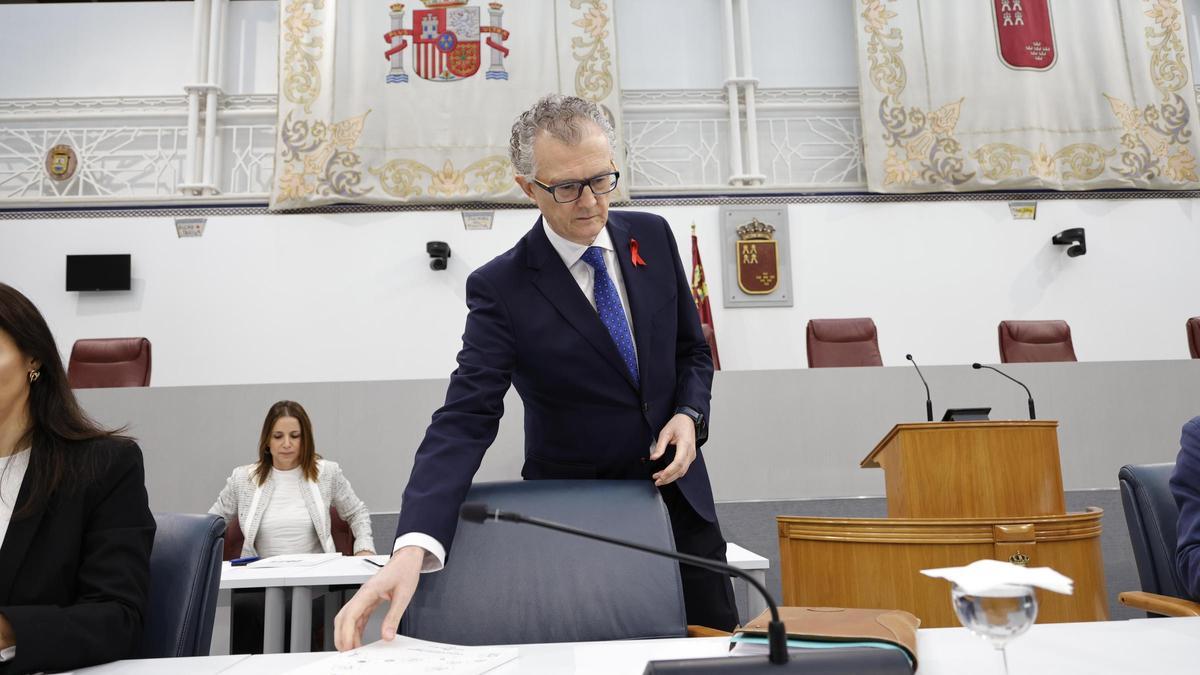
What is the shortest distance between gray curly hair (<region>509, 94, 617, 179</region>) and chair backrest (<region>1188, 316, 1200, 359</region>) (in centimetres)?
636

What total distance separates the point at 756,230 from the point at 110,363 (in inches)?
205

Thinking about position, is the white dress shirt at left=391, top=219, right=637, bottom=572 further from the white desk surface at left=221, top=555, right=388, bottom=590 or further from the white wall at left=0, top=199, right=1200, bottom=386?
the white wall at left=0, top=199, right=1200, bottom=386

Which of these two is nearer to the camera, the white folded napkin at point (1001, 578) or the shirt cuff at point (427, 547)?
the white folded napkin at point (1001, 578)

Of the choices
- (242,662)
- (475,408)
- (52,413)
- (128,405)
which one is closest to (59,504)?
(52,413)

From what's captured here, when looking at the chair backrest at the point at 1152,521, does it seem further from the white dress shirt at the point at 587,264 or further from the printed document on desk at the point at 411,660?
the printed document on desk at the point at 411,660

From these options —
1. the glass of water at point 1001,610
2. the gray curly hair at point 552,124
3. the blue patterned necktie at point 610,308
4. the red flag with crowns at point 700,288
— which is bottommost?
the glass of water at point 1001,610

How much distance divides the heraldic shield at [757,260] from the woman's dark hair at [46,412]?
22.4 ft

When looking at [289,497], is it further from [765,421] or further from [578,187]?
[578,187]

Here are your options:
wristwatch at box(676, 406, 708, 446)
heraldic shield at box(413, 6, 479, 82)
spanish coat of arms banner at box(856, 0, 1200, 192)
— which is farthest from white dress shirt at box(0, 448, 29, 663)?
spanish coat of arms banner at box(856, 0, 1200, 192)

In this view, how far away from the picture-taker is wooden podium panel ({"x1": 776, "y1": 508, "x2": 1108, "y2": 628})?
247 centimetres

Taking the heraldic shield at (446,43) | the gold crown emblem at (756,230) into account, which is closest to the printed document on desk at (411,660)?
the gold crown emblem at (756,230)

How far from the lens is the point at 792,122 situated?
28.0 feet

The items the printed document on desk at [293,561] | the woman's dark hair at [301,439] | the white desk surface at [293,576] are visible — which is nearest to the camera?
the white desk surface at [293,576]

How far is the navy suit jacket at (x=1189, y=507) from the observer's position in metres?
1.72
